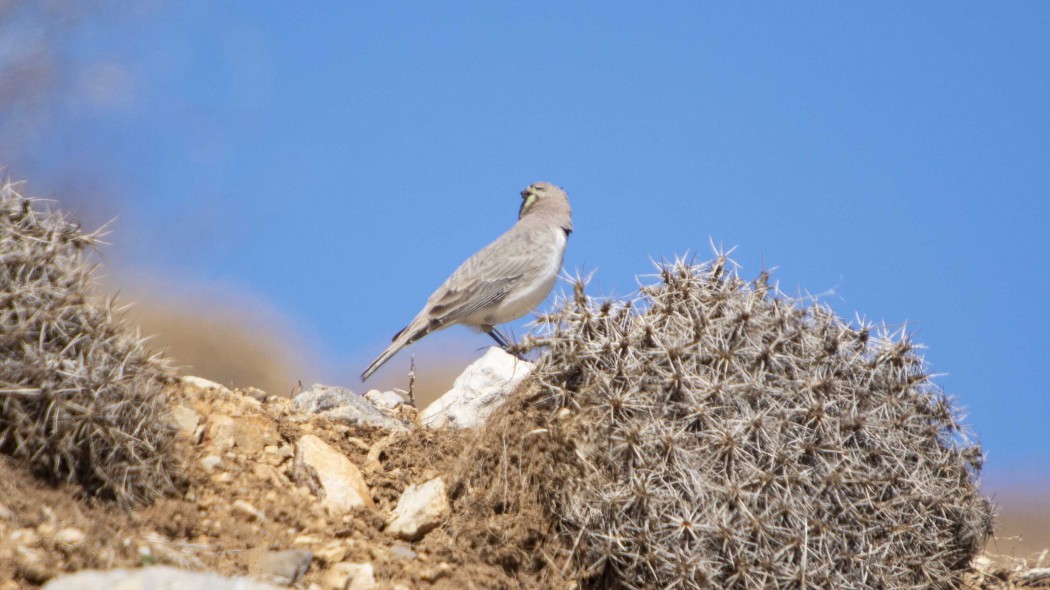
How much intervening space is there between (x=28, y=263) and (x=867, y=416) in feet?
16.2

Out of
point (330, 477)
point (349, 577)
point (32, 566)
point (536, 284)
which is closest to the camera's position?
point (32, 566)

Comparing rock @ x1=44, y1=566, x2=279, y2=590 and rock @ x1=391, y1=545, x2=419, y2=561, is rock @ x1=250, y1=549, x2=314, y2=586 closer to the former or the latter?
rock @ x1=391, y1=545, x2=419, y2=561

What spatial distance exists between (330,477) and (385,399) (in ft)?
8.11

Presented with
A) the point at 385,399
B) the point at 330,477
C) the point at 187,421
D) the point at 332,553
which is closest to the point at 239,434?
the point at 187,421

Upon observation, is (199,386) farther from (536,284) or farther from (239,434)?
(536,284)

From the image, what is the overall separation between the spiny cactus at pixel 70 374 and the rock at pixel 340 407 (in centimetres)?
177

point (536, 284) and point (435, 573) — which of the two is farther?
point (536, 284)

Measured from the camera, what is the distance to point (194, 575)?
415 centimetres

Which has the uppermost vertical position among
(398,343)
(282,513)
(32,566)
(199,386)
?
(398,343)

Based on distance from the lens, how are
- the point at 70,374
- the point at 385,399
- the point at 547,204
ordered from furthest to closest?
the point at 547,204, the point at 385,399, the point at 70,374

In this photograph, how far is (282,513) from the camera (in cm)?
573

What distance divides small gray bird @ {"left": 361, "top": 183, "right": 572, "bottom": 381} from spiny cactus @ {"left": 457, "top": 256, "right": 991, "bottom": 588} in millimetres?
4158

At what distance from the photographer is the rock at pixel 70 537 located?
181 inches

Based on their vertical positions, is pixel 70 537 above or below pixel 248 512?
below
